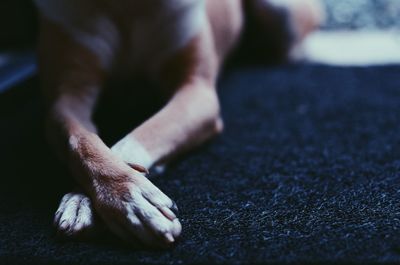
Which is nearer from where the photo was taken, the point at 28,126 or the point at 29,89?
the point at 28,126

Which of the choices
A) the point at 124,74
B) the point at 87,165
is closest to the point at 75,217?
the point at 87,165

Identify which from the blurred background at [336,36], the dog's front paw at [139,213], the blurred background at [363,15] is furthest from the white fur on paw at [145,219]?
the blurred background at [363,15]

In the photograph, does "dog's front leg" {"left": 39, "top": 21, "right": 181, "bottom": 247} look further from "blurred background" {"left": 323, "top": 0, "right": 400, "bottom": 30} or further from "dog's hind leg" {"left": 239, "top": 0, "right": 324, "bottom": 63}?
"blurred background" {"left": 323, "top": 0, "right": 400, "bottom": 30}

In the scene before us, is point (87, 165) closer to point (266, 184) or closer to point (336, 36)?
point (266, 184)

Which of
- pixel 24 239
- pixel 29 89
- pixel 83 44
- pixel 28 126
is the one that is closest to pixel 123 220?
pixel 24 239

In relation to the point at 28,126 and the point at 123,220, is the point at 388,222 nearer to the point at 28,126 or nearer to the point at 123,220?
the point at 123,220

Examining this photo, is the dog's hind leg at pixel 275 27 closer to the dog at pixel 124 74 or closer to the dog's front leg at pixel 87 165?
the dog at pixel 124 74
